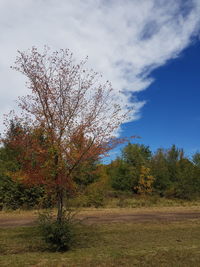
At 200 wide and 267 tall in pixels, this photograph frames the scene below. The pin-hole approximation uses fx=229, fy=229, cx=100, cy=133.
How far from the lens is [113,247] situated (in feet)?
22.5

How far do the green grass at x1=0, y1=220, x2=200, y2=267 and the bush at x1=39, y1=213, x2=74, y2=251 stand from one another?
254 millimetres

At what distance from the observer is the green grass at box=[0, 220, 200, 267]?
5481 mm

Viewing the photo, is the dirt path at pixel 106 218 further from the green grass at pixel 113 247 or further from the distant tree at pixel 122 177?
the distant tree at pixel 122 177

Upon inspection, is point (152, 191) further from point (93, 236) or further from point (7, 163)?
point (93, 236)

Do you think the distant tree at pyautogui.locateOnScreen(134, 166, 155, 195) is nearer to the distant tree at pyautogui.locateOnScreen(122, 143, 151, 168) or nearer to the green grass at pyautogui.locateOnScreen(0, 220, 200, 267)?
the distant tree at pyautogui.locateOnScreen(122, 143, 151, 168)

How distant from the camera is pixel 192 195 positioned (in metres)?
29.5

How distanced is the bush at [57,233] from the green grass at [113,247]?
254 millimetres

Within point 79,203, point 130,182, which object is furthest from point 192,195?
point 79,203

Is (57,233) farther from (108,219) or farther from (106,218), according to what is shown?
(106,218)

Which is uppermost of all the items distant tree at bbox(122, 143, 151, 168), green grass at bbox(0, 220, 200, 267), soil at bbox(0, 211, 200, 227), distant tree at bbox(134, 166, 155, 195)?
distant tree at bbox(122, 143, 151, 168)

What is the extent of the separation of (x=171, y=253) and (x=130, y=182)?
25.4 m

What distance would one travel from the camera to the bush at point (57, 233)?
6434mm

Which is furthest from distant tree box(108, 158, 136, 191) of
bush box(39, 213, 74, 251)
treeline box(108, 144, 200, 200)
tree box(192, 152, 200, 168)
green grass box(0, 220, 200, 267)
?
bush box(39, 213, 74, 251)

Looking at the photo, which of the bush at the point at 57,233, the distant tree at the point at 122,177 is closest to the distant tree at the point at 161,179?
the distant tree at the point at 122,177
